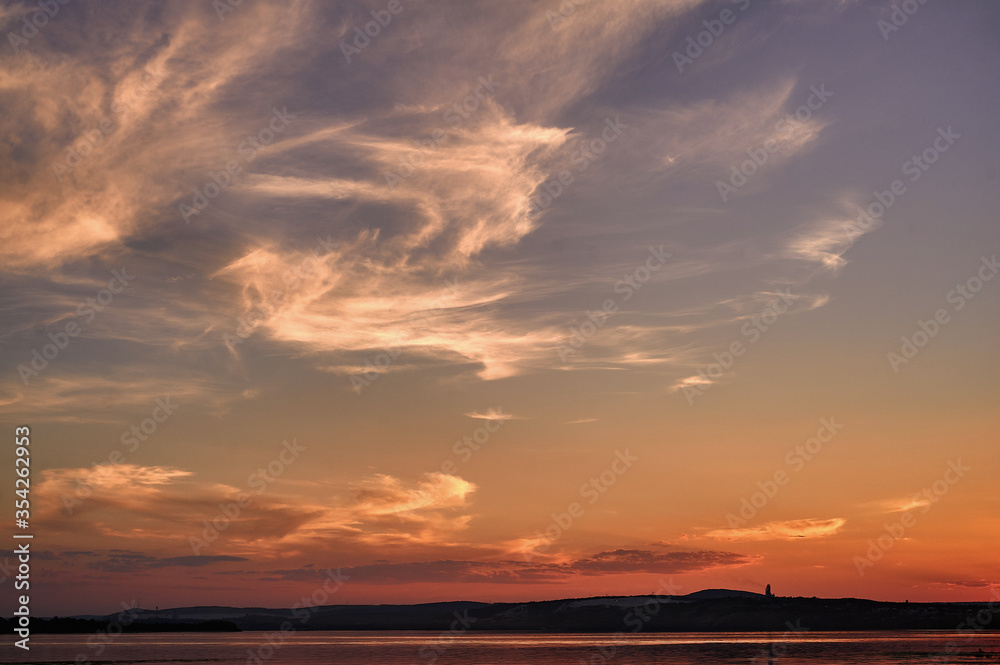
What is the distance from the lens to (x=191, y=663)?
107062 mm

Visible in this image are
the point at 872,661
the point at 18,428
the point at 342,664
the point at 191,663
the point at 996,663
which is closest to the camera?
the point at 18,428

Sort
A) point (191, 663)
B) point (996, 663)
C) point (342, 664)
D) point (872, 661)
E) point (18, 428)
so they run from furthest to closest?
point (191, 663)
point (342, 664)
point (872, 661)
point (996, 663)
point (18, 428)

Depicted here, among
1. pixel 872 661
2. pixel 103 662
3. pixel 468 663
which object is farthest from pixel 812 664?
pixel 103 662

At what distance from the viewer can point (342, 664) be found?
99.8 m

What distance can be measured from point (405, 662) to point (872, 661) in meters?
56.9

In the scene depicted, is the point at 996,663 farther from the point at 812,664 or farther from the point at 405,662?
the point at 405,662

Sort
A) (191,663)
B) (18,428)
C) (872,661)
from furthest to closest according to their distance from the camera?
(191,663)
(872,661)
(18,428)

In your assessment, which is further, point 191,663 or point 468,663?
point 191,663

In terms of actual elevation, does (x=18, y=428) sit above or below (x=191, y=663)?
above

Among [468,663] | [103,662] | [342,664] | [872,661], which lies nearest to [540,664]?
[468,663]

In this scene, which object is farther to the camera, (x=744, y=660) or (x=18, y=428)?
(x=744, y=660)

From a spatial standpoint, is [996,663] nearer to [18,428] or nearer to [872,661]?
[872,661]

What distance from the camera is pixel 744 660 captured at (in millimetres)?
101625

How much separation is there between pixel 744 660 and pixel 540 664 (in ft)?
86.4
